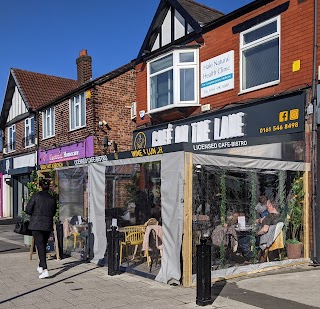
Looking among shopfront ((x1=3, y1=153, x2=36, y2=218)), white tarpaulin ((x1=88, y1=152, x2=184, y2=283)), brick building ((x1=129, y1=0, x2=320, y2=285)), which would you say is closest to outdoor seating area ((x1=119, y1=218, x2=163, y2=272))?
white tarpaulin ((x1=88, y1=152, x2=184, y2=283))

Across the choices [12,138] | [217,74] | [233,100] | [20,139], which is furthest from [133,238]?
[12,138]

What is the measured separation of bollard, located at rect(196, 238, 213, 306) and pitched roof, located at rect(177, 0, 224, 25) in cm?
863

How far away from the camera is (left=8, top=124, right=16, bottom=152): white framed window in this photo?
25097 millimetres

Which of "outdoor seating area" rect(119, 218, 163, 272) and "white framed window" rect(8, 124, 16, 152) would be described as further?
"white framed window" rect(8, 124, 16, 152)

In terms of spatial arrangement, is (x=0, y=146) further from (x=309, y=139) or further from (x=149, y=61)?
(x=309, y=139)

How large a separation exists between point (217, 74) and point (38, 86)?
579 inches

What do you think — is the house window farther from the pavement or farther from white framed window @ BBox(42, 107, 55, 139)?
the pavement

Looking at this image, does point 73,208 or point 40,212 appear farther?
point 73,208

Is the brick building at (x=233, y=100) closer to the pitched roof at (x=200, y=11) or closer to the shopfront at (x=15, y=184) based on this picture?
the pitched roof at (x=200, y=11)

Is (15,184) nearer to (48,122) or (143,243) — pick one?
(48,122)

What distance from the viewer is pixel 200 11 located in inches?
554

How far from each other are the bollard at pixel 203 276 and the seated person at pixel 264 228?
2.12 meters

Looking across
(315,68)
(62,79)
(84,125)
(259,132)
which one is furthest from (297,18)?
(62,79)

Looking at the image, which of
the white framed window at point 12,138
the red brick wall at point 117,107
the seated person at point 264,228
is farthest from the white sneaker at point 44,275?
the white framed window at point 12,138
